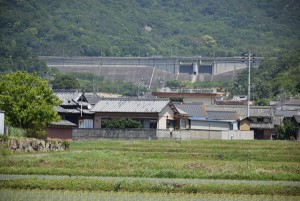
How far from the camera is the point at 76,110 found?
→ 2026 inches

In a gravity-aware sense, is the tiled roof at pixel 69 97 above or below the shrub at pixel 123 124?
above

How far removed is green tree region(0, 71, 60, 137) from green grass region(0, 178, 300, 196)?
17322mm

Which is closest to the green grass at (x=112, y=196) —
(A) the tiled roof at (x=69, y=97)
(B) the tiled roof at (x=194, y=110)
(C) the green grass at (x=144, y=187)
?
(C) the green grass at (x=144, y=187)

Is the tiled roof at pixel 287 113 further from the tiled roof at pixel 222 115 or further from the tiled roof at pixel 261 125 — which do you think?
the tiled roof at pixel 222 115

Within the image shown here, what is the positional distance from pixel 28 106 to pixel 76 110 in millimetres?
13215

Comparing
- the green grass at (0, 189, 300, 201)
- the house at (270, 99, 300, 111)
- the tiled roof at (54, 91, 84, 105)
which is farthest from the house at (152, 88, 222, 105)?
the green grass at (0, 189, 300, 201)

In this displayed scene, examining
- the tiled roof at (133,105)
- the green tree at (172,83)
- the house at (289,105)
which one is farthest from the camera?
the green tree at (172,83)

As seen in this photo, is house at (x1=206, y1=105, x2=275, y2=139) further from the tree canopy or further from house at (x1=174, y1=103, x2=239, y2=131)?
the tree canopy

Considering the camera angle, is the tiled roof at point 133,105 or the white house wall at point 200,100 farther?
the white house wall at point 200,100

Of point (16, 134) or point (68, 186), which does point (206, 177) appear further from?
point (16, 134)

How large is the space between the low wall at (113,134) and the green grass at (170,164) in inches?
411

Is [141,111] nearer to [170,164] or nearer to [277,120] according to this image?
[277,120]

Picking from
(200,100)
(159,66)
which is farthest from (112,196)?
(159,66)

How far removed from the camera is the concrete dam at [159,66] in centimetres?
15788
